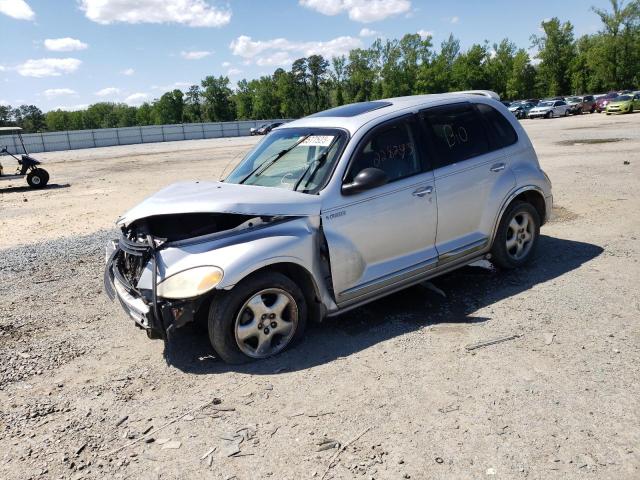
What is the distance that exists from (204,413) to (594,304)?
349 cm

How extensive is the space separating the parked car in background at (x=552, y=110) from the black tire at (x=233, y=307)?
48019mm

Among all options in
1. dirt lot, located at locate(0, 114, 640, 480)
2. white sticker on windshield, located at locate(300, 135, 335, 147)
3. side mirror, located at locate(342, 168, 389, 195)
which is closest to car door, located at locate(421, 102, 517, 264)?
dirt lot, located at locate(0, 114, 640, 480)

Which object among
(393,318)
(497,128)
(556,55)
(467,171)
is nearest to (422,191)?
(467,171)

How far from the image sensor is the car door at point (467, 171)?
4.83 meters

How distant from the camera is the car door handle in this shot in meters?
4.58

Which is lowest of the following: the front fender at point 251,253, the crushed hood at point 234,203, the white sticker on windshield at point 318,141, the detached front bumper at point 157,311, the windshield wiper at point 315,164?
the detached front bumper at point 157,311

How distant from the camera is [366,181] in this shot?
4137 millimetres

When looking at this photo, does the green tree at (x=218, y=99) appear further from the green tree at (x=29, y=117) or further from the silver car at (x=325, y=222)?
A: the silver car at (x=325, y=222)

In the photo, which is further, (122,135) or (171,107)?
(171,107)

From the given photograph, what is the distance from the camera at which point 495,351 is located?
3908 millimetres

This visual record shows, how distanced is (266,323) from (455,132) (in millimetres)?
2653

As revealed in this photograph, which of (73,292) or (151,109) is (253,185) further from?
(151,109)

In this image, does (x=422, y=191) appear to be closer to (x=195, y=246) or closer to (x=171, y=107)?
(x=195, y=246)

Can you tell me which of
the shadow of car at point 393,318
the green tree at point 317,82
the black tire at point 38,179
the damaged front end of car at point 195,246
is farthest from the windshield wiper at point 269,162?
the green tree at point 317,82
